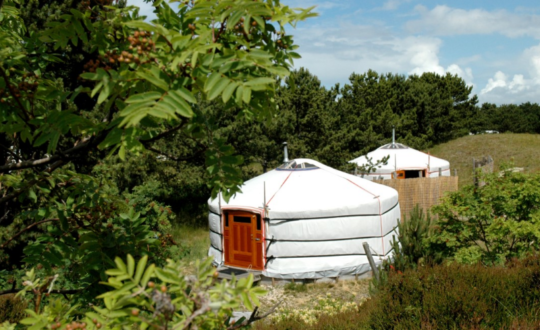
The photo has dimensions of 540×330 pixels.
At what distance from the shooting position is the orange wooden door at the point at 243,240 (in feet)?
34.5

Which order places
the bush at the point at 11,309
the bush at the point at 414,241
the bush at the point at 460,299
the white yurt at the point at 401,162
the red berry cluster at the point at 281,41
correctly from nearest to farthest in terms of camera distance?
the red berry cluster at the point at 281,41, the bush at the point at 460,299, the bush at the point at 11,309, the bush at the point at 414,241, the white yurt at the point at 401,162

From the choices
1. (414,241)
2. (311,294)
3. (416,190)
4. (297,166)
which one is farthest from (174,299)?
(416,190)

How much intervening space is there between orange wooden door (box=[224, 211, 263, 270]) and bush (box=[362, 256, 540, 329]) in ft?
19.1

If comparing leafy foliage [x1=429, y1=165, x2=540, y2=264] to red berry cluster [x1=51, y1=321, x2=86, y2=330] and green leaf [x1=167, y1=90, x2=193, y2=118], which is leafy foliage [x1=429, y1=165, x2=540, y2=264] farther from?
red berry cluster [x1=51, y1=321, x2=86, y2=330]

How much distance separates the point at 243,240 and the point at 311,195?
1.92 metres

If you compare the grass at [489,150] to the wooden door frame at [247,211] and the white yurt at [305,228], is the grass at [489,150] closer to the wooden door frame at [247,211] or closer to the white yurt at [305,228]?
the white yurt at [305,228]

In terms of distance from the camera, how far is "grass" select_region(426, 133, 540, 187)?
26078 millimetres

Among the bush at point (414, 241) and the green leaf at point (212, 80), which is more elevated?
the green leaf at point (212, 80)

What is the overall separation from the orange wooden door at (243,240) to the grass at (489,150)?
17.1 metres

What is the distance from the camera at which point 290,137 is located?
15.2 meters

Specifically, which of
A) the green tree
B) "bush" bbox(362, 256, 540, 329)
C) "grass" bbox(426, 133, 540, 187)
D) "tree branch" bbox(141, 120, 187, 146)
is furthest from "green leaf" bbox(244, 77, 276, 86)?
"grass" bbox(426, 133, 540, 187)

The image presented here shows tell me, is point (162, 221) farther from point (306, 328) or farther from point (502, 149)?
point (502, 149)

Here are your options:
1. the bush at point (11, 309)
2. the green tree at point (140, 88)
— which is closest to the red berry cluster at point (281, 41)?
the green tree at point (140, 88)

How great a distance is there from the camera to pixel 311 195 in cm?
1053
